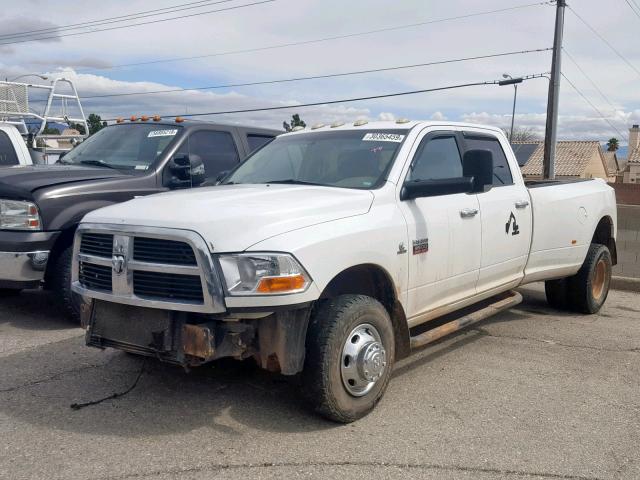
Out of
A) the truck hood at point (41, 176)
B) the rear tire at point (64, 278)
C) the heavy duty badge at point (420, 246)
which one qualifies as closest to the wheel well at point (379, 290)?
the heavy duty badge at point (420, 246)

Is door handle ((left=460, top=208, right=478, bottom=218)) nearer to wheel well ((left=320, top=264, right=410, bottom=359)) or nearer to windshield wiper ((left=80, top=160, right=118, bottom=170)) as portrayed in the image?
wheel well ((left=320, top=264, right=410, bottom=359))

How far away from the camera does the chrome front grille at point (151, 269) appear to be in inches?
146

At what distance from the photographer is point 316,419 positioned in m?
4.22

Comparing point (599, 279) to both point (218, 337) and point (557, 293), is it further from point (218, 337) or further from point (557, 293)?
point (218, 337)

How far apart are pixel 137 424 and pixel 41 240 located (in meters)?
2.53

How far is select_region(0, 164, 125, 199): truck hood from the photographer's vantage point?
19.6ft

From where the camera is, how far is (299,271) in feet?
12.4

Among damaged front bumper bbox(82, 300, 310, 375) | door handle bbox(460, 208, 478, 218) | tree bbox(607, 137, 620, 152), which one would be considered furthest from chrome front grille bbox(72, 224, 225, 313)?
tree bbox(607, 137, 620, 152)

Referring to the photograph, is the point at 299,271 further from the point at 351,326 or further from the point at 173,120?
the point at 173,120

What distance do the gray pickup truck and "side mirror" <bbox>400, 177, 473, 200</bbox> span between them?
2.20 m

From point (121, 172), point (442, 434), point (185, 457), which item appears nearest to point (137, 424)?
point (185, 457)

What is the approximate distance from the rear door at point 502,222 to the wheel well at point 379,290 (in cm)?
120

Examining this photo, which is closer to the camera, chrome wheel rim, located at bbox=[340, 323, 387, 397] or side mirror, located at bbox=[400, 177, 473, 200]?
chrome wheel rim, located at bbox=[340, 323, 387, 397]

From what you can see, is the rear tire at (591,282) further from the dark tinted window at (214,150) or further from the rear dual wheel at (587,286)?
the dark tinted window at (214,150)
